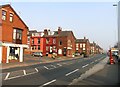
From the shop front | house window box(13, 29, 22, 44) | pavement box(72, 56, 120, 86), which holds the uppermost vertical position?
house window box(13, 29, 22, 44)

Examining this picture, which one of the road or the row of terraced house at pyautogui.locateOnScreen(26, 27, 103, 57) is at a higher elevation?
the row of terraced house at pyautogui.locateOnScreen(26, 27, 103, 57)

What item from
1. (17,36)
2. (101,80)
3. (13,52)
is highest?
(17,36)

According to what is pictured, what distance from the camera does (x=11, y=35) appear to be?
43.4 m

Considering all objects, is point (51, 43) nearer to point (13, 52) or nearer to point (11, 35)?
point (13, 52)

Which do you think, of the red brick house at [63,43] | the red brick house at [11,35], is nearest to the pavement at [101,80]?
the red brick house at [11,35]

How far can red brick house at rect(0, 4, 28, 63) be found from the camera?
40.6 meters

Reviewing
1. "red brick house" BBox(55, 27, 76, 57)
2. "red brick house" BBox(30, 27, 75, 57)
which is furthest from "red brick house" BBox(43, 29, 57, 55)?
"red brick house" BBox(55, 27, 76, 57)

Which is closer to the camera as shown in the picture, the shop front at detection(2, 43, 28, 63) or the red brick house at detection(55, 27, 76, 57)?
the shop front at detection(2, 43, 28, 63)

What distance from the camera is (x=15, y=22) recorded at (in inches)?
1772

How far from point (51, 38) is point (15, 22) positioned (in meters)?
47.5

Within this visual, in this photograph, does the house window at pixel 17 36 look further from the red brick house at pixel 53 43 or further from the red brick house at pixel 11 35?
the red brick house at pixel 53 43

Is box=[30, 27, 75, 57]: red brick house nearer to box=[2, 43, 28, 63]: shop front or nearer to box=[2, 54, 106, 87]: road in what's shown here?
box=[2, 43, 28, 63]: shop front

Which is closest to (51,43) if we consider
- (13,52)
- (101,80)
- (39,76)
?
(13,52)

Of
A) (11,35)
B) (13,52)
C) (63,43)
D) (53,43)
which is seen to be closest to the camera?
(11,35)
